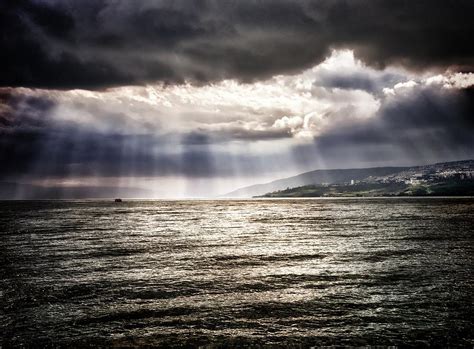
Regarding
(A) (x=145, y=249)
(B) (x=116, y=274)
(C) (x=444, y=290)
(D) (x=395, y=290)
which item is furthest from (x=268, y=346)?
(A) (x=145, y=249)

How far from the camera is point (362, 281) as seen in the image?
22828 mm

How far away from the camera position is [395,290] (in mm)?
20469

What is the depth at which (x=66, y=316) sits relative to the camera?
1652 centimetres

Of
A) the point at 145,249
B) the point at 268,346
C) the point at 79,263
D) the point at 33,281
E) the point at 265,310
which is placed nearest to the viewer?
the point at 268,346

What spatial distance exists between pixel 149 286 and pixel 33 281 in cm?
895

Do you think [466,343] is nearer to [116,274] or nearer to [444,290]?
[444,290]

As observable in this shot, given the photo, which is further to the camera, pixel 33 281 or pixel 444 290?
pixel 33 281

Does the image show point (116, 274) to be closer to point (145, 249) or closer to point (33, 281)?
point (33, 281)

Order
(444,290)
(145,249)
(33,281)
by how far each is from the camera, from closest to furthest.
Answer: (444,290)
(33,281)
(145,249)

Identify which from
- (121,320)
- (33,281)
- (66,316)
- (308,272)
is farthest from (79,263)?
(308,272)

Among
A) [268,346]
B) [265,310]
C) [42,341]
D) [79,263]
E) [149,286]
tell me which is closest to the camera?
[268,346]

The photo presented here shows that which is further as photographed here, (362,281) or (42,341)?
(362,281)

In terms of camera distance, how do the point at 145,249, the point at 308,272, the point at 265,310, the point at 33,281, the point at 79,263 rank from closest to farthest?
the point at 265,310, the point at 33,281, the point at 308,272, the point at 79,263, the point at 145,249

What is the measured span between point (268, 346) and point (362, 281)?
12.4m
